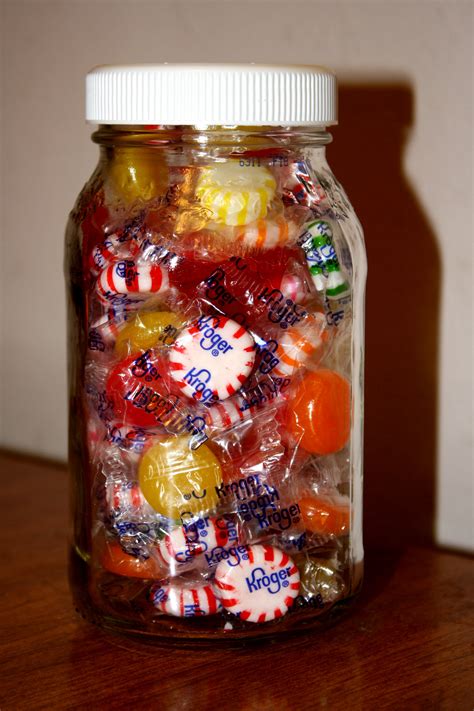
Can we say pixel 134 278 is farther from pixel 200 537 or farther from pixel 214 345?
pixel 200 537

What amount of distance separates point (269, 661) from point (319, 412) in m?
0.19

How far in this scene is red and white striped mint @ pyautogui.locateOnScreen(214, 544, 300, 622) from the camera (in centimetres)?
70

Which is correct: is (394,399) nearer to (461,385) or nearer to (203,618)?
(461,385)

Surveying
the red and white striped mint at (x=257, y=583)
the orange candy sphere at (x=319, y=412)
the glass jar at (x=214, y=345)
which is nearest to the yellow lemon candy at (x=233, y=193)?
the glass jar at (x=214, y=345)

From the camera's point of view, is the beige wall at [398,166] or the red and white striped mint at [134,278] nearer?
the red and white striped mint at [134,278]

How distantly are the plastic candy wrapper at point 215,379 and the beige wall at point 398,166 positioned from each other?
0.79ft

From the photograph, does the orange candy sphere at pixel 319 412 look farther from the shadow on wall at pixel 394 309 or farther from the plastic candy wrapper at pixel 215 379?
the shadow on wall at pixel 394 309

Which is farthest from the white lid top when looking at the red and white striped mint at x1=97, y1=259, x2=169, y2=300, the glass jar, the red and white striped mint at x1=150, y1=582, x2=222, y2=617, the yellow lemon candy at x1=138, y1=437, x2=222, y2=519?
the red and white striped mint at x1=150, y1=582, x2=222, y2=617

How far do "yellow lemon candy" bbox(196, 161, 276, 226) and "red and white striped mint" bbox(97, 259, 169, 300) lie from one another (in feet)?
0.19

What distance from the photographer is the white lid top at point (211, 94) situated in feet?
2.18

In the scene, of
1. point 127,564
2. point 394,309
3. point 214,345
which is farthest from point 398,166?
point 127,564

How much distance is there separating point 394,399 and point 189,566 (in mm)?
385

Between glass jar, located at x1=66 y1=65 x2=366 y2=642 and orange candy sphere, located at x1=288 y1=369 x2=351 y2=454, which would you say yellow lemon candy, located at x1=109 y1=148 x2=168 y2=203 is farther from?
orange candy sphere, located at x1=288 y1=369 x2=351 y2=454

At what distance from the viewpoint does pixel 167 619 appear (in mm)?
725
